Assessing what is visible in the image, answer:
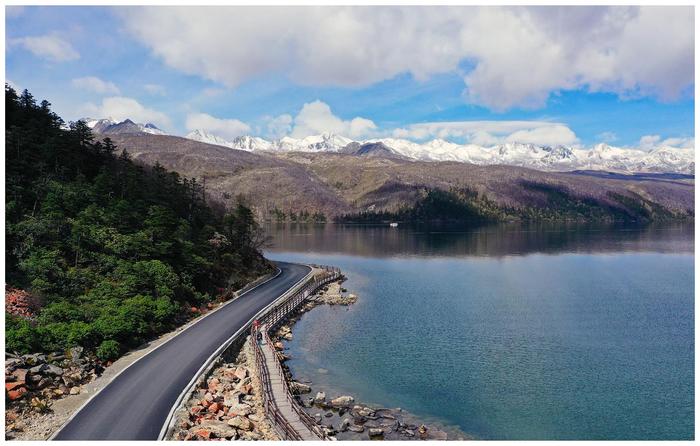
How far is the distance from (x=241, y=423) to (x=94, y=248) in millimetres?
33723

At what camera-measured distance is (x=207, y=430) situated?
30.3m

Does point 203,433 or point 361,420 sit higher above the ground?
point 203,433

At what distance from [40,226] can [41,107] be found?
36.8m

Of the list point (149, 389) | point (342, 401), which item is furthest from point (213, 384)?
point (342, 401)

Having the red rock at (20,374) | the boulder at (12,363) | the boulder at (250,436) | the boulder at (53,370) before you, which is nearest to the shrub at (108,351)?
the boulder at (53,370)

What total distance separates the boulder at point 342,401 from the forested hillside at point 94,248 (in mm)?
17721

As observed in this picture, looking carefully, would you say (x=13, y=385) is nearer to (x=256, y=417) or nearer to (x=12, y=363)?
(x=12, y=363)

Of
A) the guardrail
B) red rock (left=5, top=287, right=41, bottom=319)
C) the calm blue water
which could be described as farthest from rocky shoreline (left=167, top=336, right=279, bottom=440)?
red rock (left=5, top=287, right=41, bottom=319)

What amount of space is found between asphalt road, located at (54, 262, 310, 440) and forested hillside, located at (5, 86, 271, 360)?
356cm

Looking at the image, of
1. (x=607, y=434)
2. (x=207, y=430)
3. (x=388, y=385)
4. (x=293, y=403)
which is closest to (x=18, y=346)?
(x=207, y=430)

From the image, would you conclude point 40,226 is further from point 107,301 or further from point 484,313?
point 484,313

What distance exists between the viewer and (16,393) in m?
31.3

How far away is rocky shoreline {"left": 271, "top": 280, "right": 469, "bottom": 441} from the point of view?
34188mm

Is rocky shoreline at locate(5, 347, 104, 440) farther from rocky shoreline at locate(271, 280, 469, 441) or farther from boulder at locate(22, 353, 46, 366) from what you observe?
rocky shoreline at locate(271, 280, 469, 441)
